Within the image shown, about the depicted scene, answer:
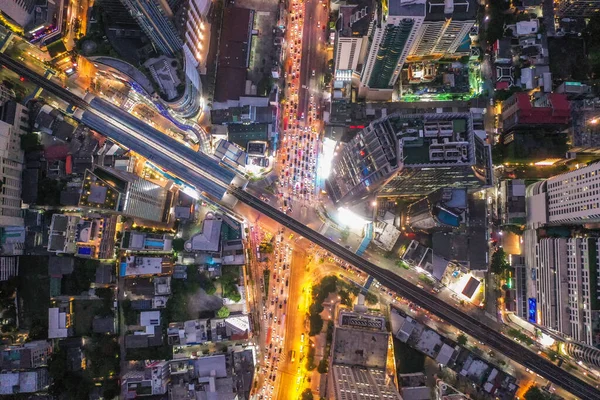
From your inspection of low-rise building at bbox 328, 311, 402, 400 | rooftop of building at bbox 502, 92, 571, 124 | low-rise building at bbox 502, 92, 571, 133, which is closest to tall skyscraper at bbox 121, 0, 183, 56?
low-rise building at bbox 328, 311, 402, 400

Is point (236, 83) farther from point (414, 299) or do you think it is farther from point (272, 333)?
point (414, 299)

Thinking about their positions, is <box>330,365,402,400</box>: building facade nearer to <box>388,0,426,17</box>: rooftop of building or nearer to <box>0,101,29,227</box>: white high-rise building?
<box>388,0,426,17</box>: rooftop of building

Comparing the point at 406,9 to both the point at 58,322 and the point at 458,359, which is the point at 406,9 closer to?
the point at 458,359

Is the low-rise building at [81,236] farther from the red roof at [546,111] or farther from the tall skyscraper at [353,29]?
the red roof at [546,111]

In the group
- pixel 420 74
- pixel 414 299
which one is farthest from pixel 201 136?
pixel 414 299

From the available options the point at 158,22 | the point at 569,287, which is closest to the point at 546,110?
the point at 569,287

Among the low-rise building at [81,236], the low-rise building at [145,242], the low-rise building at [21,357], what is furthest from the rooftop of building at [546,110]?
the low-rise building at [21,357]

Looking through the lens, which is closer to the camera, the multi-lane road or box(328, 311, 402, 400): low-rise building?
box(328, 311, 402, 400): low-rise building
